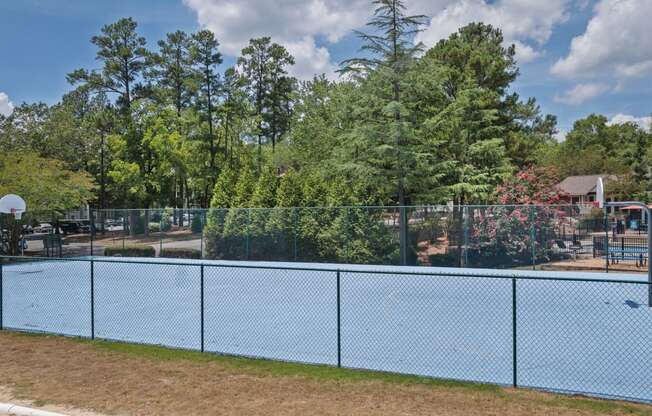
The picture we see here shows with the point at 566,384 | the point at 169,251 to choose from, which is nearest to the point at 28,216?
the point at 169,251

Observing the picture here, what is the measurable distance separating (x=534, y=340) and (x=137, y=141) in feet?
138

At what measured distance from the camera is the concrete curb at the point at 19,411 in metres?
6.47

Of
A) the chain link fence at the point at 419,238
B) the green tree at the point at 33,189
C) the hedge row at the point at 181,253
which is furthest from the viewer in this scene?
the green tree at the point at 33,189

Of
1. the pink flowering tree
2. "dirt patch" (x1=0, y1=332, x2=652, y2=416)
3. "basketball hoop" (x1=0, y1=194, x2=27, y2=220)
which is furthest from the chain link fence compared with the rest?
"dirt patch" (x1=0, y1=332, x2=652, y2=416)

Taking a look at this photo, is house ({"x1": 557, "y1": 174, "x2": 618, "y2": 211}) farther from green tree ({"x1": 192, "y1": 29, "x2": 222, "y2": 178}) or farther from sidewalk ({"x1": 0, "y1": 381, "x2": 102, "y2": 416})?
sidewalk ({"x1": 0, "y1": 381, "x2": 102, "y2": 416})

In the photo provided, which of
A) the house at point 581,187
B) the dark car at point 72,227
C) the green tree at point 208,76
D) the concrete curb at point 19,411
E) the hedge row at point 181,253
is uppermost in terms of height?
the green tree at point 208,76

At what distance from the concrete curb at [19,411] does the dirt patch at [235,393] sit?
0.32 meters

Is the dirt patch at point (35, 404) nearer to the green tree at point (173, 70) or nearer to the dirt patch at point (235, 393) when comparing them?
the dirt patch at point (235, 393)

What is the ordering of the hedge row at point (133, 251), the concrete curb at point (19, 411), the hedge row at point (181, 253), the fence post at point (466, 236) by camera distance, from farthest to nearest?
the hedge row at point (133, 251), the hedge row at point (181, 253), the fence post at point (466, 236), the concrete curb at point (19, 411)

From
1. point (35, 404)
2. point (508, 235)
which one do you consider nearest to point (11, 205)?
point (35, 404)

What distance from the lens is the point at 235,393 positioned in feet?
23.6

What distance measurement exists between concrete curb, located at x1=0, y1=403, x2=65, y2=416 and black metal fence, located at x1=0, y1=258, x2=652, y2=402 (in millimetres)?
3069

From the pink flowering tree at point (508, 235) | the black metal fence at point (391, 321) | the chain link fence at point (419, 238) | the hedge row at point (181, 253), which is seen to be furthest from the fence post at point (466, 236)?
the hedge row at point (181, 253)

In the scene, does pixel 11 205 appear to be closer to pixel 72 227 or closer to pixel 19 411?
pixel 19 411
